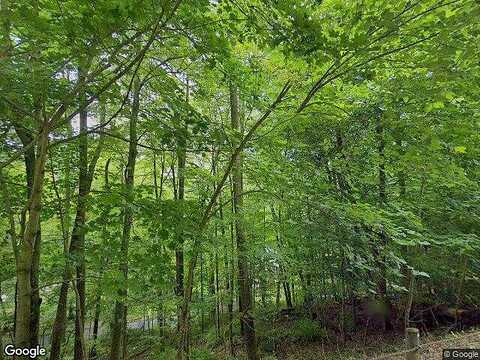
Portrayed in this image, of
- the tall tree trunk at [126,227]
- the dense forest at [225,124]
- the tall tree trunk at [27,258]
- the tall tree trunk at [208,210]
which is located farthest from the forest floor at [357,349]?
the tall tree trunk at [27,258]

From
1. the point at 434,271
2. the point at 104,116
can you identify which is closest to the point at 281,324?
the point at 434,271

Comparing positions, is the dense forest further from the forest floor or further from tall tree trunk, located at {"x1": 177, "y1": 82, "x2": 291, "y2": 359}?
the forest floor

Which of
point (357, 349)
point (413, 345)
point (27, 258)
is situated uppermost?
point (27, 258)

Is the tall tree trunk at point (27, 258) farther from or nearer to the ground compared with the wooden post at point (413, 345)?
farther from the ground

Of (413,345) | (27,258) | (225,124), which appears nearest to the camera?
(27,258)

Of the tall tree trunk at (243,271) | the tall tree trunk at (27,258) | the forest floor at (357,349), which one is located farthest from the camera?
the forest floor at (357,349)

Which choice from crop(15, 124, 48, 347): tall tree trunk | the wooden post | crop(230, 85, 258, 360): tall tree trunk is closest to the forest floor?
crop(230, 85, 258, 360): tall tree trunk

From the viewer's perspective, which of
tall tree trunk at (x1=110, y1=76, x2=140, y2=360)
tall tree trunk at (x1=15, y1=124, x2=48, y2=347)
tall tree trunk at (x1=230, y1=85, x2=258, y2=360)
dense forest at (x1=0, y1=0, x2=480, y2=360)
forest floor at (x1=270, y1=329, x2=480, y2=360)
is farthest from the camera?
forest floor at (x1=270, y1=329, x2=480, y2=360)

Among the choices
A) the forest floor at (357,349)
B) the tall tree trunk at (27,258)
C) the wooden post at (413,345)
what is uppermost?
the tall tree trunk at (27,258)

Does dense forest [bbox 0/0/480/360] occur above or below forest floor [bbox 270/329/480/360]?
above

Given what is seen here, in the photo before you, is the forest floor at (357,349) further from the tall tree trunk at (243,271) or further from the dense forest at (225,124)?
the tall tree trunk at (243,271)

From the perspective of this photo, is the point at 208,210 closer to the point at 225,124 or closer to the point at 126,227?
the point at 126,227

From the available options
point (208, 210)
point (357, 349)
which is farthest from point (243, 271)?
point (208, 210)

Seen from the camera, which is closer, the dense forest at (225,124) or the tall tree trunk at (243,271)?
the dense forest at (225,124)
